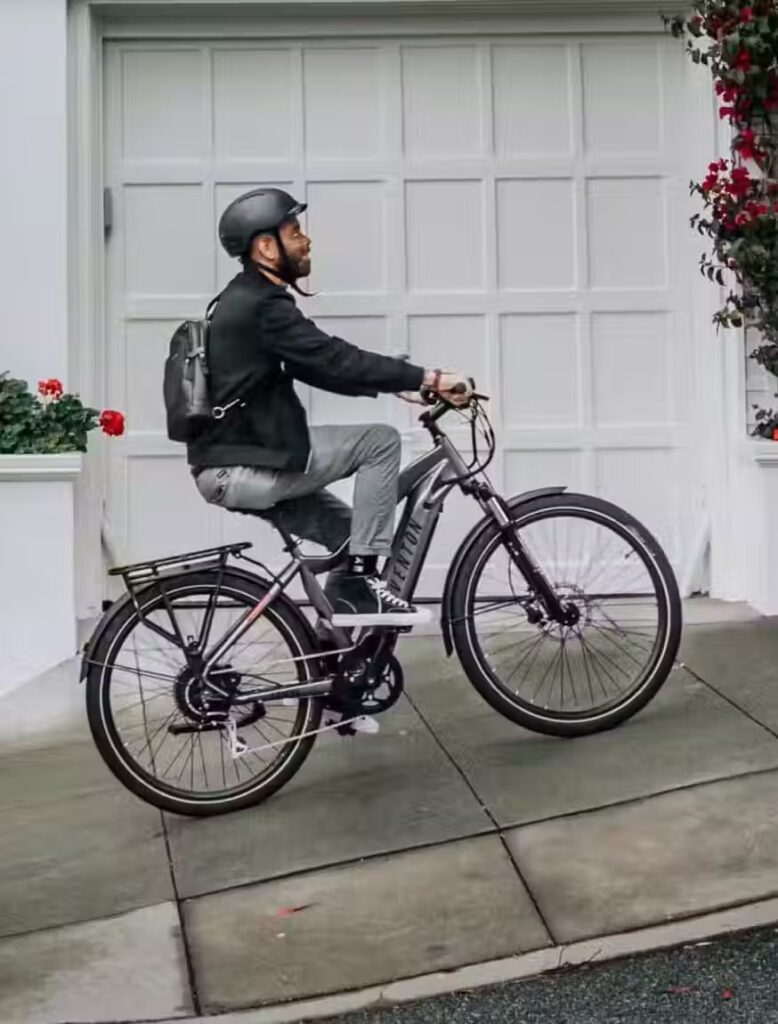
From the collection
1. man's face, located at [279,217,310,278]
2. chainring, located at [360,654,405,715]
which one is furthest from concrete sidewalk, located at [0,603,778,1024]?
man's face, located at [279,217,310,278]

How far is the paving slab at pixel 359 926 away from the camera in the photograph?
136 inches

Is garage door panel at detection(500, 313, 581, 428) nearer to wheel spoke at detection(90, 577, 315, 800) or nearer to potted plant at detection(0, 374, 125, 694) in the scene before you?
potted plant at detection(0, 374, 125, 694)

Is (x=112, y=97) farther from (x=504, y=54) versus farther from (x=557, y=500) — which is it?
(x=557, y=500)

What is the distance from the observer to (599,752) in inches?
181

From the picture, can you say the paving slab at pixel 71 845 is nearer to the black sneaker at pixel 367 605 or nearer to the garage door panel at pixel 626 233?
the black sneaker at pixel 367 605

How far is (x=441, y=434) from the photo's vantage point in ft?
14.9

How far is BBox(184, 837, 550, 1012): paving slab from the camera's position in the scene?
3.46 m

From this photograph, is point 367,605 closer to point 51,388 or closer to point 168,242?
point 51,388

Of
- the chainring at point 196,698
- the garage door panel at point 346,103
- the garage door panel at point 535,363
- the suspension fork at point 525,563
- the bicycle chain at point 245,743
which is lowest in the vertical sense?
the bicycle chain at point 245,743

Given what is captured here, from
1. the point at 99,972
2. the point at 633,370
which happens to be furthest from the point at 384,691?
the point at 633,370

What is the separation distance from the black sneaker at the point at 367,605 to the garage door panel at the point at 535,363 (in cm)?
210

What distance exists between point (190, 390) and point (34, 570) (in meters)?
1.59

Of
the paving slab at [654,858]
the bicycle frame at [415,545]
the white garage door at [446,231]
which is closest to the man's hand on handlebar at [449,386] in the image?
the bicycle frame at [415,545]

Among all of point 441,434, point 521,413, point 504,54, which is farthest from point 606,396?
point 441,434
